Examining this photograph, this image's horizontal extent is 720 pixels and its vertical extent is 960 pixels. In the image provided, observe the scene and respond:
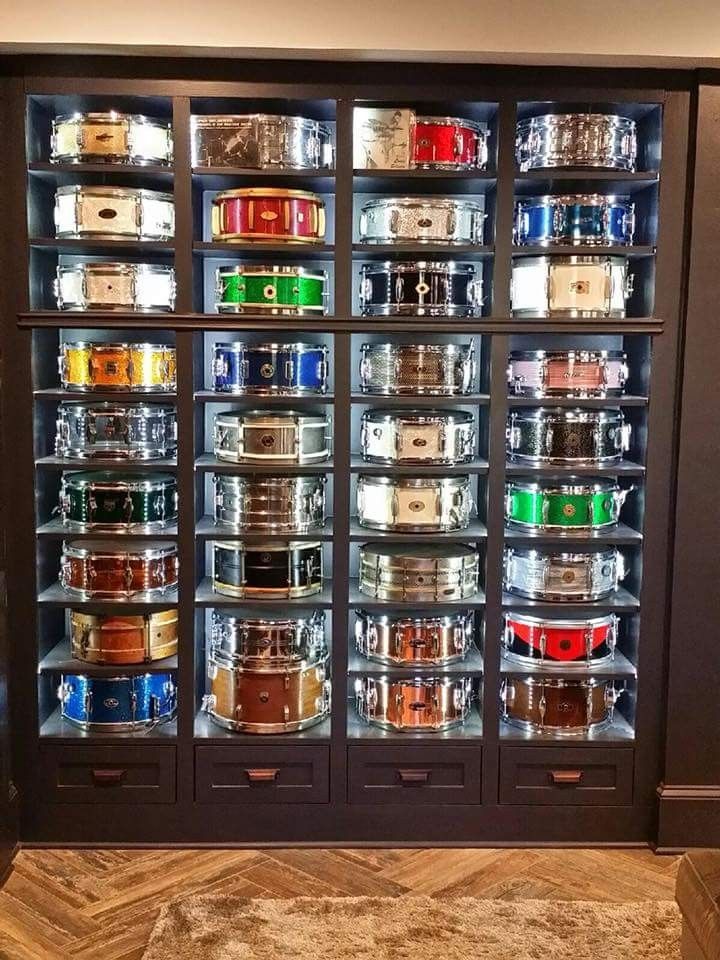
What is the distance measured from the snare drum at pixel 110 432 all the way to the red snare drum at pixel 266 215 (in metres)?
0.60

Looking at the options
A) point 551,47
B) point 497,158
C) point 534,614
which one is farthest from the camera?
point 534,614

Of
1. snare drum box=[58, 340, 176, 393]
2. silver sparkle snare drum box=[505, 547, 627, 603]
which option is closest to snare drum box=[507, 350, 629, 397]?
silver sparkle snare drum box=[505, 547, 627, 603]

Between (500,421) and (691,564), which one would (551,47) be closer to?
A: (500,421)

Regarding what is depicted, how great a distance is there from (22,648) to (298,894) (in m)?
1.14

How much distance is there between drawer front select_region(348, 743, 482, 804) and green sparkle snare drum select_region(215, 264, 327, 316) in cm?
141

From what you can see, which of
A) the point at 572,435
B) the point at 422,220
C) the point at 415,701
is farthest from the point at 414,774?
the point at 422,220

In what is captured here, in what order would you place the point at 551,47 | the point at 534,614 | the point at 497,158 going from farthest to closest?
the point at 534,614 → the point at 497,158 → the point at 551,47

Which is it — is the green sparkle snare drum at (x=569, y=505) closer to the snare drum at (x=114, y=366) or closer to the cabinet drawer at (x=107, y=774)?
the snare drum at (x=114, y=366)

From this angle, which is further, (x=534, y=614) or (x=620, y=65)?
(x=534, y=614)

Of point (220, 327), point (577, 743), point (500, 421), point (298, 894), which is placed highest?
point (220, 327)

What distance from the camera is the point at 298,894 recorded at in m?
2.99

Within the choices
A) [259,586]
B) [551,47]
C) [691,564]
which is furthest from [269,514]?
[551,47]

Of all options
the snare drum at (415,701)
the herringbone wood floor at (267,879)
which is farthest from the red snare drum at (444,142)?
the herringbone wood floor at (267,879)

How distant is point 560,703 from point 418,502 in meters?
0.81
